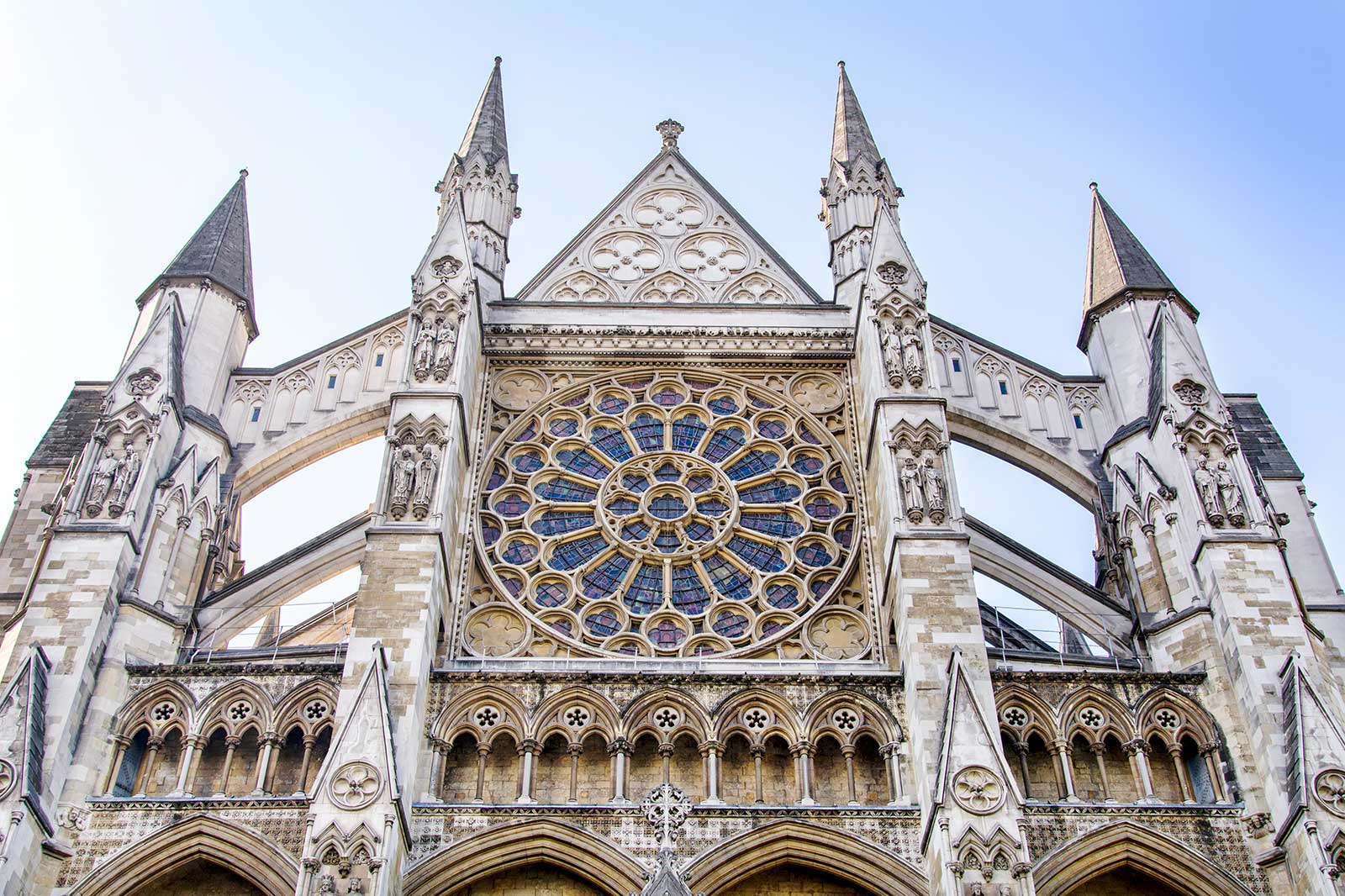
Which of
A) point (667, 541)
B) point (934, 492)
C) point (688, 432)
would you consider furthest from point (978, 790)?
point (688, 432)

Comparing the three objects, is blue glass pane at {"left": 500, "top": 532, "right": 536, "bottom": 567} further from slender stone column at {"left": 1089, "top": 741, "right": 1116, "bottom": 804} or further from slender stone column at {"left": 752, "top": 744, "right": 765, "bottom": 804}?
slender stone column at {"left": 1089, "top": 741, "right": 1116, "bottom": 804}

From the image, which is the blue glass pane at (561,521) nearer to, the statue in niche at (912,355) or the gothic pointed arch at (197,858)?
the statue in niche at (912,355)

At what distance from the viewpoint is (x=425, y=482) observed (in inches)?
661

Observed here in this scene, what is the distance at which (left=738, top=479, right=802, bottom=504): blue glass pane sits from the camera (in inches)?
735

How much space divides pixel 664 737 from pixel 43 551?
715cm

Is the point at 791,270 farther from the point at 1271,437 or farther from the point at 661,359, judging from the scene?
the point at 1271,437

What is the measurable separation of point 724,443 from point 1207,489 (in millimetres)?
6102

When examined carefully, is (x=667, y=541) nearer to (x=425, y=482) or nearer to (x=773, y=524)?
(x=773, y=524)

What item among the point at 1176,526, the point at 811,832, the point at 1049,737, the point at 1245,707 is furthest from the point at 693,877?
the point at 1176,526

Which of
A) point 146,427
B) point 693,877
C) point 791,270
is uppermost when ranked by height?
point 791,270

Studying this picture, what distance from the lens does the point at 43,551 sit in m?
16.1

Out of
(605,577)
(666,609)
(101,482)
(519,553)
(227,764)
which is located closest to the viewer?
(227,764)

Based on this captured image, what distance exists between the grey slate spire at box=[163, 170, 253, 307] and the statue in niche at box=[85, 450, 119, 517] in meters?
3.63

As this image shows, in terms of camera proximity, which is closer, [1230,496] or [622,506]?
[1230,496]
